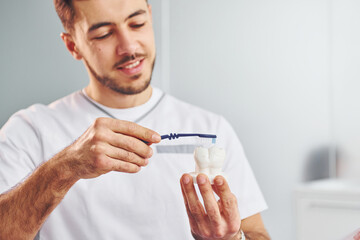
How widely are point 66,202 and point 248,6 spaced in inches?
55.4

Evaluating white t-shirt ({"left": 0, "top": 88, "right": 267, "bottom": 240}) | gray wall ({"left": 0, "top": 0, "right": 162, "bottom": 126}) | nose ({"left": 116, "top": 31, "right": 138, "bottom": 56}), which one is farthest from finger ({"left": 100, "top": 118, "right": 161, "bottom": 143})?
gray wall ({"left": 0, "top": 0, "right": 162, "bottom": 126})

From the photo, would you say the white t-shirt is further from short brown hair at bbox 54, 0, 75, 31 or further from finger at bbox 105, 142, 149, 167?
finger at bbox 105, 142, 149, 167

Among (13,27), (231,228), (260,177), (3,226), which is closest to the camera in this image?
(231,228)

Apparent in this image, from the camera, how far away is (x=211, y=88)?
221 cm

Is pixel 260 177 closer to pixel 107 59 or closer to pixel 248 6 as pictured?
pixel 248 6

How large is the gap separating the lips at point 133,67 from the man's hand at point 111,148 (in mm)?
460

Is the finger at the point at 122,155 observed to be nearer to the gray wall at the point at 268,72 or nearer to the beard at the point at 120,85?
the beard at the point at 120,85

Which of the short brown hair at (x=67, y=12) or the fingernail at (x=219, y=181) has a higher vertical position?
the short brown hair at (x=67, y=12)

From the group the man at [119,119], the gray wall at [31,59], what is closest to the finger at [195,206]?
the man at [119,119]

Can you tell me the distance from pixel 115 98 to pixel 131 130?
531mm

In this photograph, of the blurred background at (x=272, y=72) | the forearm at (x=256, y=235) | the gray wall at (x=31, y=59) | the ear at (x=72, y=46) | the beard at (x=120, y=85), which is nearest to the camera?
the forearm at (x=256, y=235)

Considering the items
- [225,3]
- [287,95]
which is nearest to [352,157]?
[287,95]

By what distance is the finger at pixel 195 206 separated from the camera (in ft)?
3.22

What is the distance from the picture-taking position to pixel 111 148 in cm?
93
